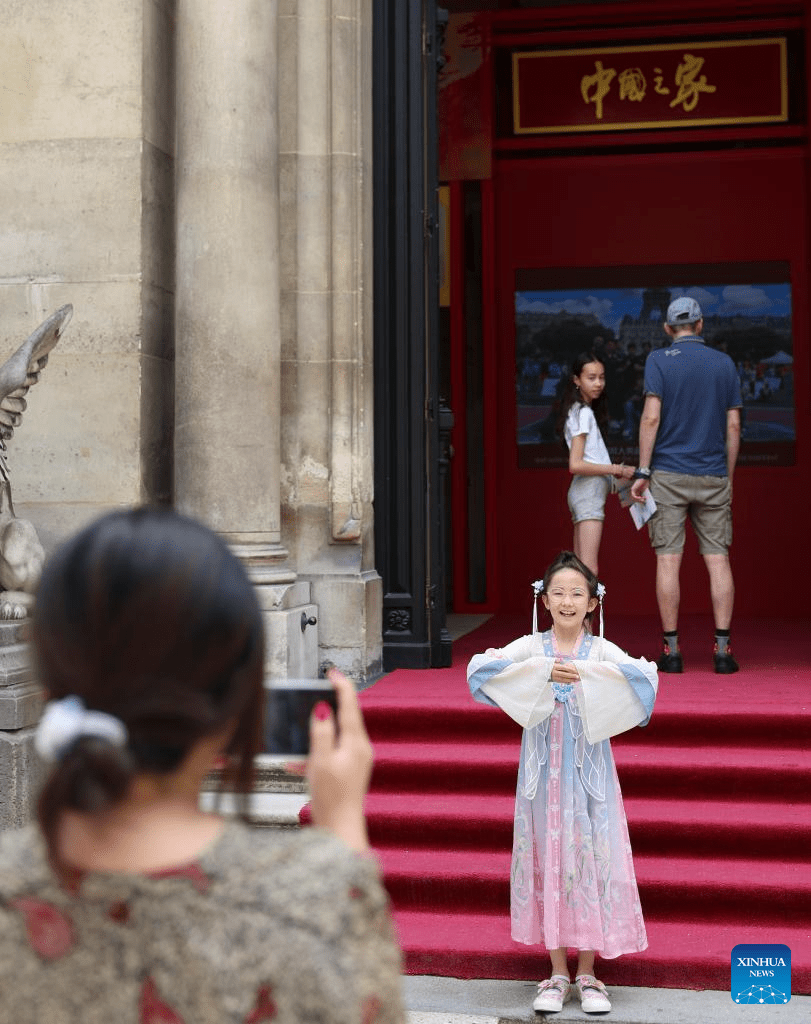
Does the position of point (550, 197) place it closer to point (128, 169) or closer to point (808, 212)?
point (808, 212)

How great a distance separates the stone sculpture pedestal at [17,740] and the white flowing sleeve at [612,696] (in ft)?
6.71

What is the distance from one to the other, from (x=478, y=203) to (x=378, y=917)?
10182mm

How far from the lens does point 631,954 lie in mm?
4500

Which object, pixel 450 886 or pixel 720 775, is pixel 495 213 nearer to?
pixel 720 775

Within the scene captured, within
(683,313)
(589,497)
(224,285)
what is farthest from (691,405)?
(224,285)

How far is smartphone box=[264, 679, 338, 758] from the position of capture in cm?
141

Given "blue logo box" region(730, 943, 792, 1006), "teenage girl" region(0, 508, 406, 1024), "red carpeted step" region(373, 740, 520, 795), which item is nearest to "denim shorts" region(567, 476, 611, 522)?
"red carpeted step" region(373, 740, 520, 795)

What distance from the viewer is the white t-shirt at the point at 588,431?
734 centimetres

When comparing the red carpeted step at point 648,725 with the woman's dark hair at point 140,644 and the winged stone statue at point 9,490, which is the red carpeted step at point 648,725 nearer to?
the winged stone statue at point 9,490

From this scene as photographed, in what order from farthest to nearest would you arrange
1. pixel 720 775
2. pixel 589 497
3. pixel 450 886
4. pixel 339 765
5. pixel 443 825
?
pixel 589 497
pixel 720 775
pixel 443 825
pixel 450 886
pixel 339 765

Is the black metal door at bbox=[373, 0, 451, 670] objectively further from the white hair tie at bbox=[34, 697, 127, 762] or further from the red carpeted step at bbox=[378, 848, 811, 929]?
the white hair tie at bbox=[34, 697, 127, 762]

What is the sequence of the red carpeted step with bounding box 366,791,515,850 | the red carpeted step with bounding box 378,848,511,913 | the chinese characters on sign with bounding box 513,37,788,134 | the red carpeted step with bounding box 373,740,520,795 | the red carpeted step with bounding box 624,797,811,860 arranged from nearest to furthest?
1. the red carpeted step with bounding box 378,848,511,913
2. the red carpeted step with bounding box 624,797,811,860
3. the red carpeted step with bounding box 366,791,515,850
4. the red carpeted step with bounding box 373,740,520,795
5. the chinese characters on sign with bounding box 513,37,788,134

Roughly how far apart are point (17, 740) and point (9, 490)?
104 cm

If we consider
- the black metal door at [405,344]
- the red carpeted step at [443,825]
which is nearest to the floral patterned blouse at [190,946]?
the red carpeted step at [443,825]
